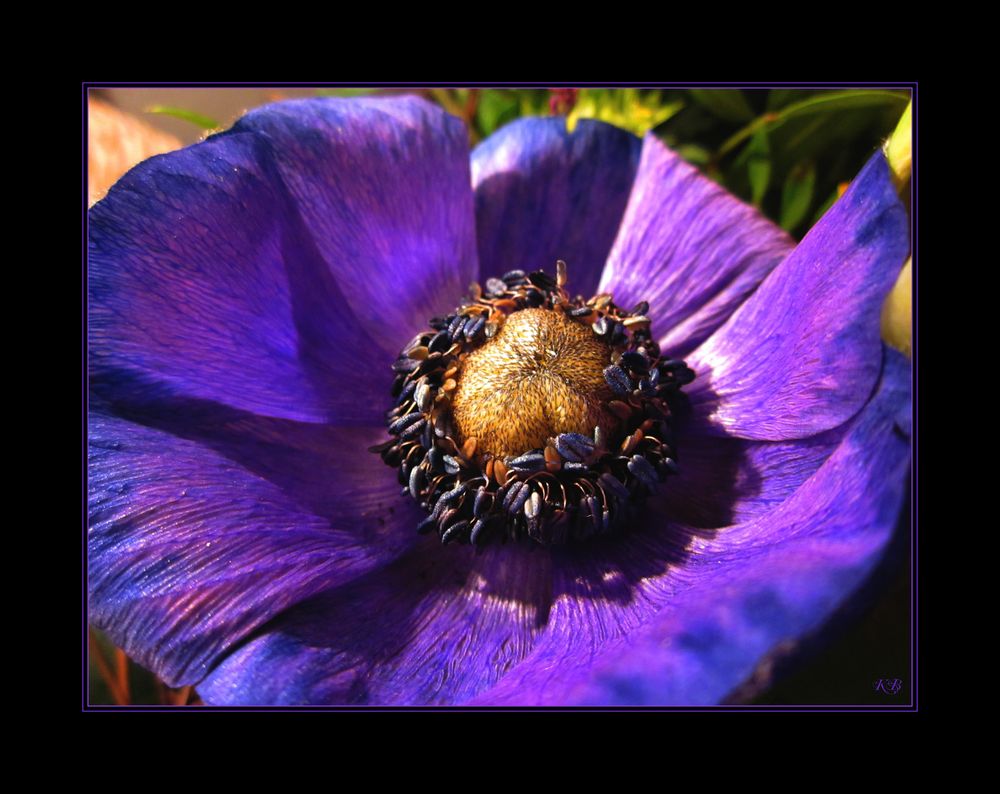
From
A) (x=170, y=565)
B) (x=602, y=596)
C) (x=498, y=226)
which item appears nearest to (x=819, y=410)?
(x=602, y=596)

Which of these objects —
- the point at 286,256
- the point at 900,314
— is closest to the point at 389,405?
the point at 286,256

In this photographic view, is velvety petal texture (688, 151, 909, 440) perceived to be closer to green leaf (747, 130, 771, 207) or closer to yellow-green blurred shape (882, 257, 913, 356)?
yellow-green blurred shape (882, 257, 913, 356)

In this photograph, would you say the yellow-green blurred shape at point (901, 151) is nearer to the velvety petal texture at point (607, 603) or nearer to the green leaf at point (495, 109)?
the velvety petal texture at point (607, 603)

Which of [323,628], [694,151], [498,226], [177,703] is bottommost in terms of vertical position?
[177,703]

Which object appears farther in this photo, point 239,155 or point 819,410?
point 239,155

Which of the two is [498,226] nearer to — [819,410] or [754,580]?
[819,410]

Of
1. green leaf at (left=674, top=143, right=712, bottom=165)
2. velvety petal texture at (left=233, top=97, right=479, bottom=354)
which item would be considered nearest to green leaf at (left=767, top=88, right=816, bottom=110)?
green leaf at (left=674, top=143, right=712, bottom=165)
